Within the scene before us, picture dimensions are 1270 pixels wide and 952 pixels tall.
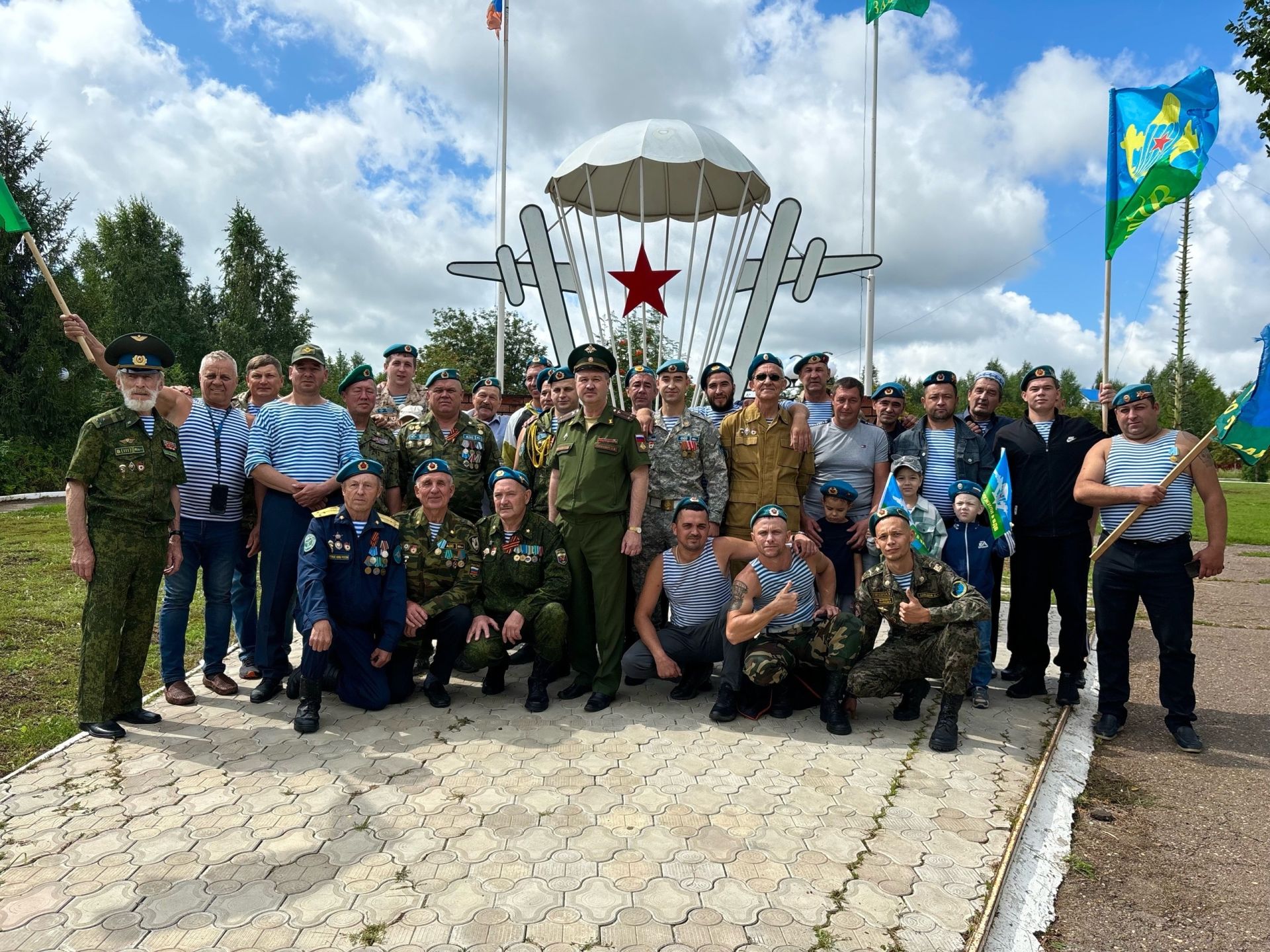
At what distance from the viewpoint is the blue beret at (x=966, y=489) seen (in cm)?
471

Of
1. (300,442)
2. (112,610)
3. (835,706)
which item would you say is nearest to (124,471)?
(112,610)

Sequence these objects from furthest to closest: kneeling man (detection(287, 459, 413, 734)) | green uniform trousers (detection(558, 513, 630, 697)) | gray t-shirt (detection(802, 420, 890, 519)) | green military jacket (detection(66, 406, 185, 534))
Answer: gray t-shirt (detection(802, 420, 890, 519))
green uniform trousers (detection(558, 513, 630, 697))
kneeling man (detection(287, 459, 413, 734))
green military jacket (detection(66, 406, 185, 534))

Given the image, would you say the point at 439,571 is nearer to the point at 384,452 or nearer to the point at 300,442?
the point at 384,452

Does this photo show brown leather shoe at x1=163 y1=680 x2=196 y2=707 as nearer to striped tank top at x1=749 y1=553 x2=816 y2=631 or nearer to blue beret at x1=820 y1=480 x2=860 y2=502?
striped tank top at x1=749 y1=553 x2=816 y2=631

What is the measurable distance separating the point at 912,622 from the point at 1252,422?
2.03 meters

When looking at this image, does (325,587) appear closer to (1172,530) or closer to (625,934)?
(625,934)

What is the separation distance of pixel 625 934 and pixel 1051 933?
1371 millimetres

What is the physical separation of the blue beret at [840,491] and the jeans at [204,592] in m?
3.52

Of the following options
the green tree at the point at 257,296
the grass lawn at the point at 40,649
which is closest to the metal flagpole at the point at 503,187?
the grass lawn at the point at 40,649

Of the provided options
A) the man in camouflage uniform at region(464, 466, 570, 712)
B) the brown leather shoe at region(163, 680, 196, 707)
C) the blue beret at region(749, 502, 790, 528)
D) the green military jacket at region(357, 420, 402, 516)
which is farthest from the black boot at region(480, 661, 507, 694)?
the blue beret at region(749, 502, 790, 528)

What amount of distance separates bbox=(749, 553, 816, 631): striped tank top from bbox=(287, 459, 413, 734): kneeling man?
1983 millimetres

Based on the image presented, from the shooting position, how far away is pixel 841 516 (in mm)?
4906

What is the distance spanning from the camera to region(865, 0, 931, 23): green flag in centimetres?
1077

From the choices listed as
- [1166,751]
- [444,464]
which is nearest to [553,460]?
[444,464]
